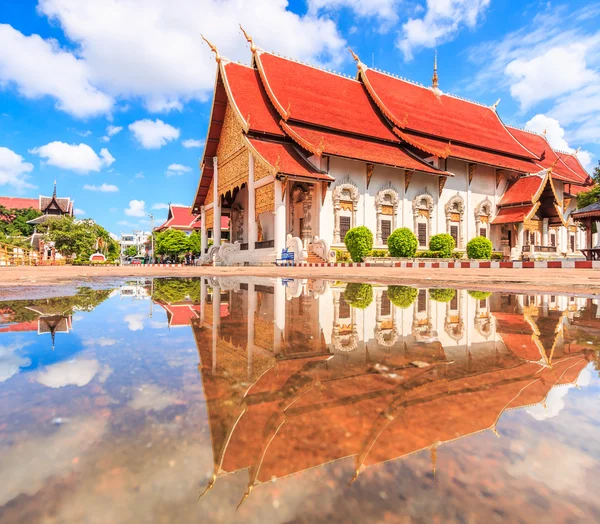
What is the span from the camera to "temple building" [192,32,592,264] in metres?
15.6

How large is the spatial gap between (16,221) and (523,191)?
5037 cm

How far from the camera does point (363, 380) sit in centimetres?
105

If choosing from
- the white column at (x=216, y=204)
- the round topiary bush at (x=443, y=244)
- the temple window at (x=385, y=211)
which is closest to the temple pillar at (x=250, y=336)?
the round topiary bush at (x=443, y=244)

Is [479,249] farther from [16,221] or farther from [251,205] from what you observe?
[16,221]

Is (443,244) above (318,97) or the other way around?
the other way around

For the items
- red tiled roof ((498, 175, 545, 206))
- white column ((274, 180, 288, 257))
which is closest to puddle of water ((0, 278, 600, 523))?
white column ((274, 180, 288, 257))

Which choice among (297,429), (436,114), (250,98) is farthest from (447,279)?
(436,114)

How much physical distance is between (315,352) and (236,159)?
17673mm

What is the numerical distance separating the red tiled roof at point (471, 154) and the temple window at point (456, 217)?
2053mm

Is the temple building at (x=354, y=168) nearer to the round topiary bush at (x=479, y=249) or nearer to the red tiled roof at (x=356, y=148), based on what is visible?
the red tiled roof at (x=356, y=148)

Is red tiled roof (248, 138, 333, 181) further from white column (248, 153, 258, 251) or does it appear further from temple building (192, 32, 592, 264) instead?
white column (248, 153, 258, 251)

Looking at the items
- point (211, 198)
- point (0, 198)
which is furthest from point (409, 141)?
point (0, 198)

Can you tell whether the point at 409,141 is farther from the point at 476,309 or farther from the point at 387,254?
the point at 476,309

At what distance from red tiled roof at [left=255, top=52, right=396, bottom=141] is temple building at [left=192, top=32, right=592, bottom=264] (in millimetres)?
71
